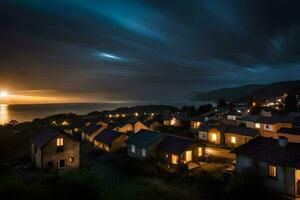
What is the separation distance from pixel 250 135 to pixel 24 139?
5013cm

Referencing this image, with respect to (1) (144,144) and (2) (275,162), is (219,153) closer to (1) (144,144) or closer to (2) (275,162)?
(1) (144,144)

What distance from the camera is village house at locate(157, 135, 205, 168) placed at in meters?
31.5

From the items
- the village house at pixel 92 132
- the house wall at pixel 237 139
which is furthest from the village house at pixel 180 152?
the village house at pixel 92 132

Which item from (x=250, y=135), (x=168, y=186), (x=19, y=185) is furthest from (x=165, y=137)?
(x=19, y=185)

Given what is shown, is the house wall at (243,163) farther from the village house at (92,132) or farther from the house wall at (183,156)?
the village house at (92,132)

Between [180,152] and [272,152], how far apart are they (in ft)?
40.3

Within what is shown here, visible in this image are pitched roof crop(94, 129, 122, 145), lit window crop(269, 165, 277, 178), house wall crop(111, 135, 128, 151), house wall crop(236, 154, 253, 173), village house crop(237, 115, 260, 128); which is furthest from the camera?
village house crop(237, 115, 260, 128)

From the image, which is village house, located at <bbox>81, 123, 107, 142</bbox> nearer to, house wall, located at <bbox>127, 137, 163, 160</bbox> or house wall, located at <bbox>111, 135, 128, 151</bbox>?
house wall, located at <bbox>111, 135, 128, 151</bbox>

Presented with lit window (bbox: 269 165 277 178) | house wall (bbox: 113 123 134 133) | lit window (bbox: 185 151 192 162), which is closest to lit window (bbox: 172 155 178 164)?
lit window (bbox: 185 151 192 162)

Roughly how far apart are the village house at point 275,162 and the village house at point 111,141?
79.9 feet

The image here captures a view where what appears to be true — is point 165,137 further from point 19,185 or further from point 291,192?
point 19,185

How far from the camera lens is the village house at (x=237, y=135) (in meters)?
41.1

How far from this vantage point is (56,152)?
32094 millimetres

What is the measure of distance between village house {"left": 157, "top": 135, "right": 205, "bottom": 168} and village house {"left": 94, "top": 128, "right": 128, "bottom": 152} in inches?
435
